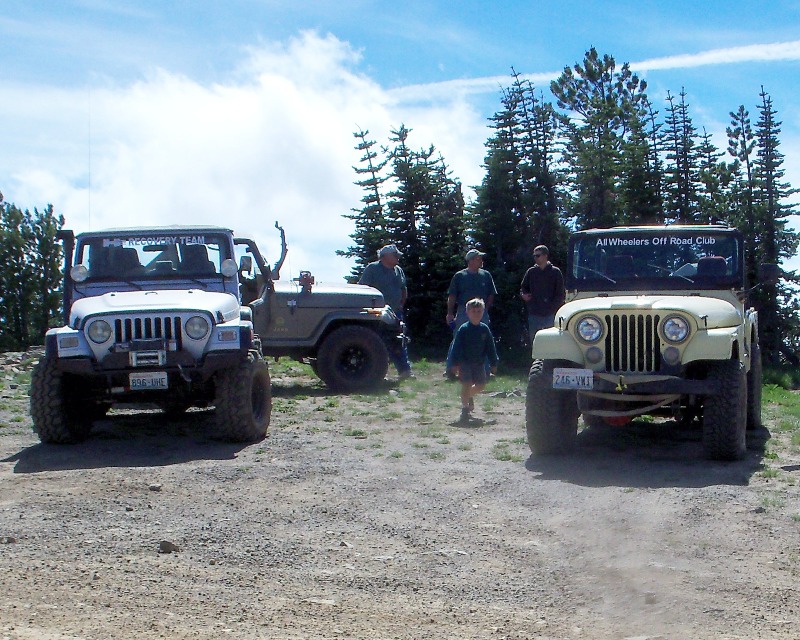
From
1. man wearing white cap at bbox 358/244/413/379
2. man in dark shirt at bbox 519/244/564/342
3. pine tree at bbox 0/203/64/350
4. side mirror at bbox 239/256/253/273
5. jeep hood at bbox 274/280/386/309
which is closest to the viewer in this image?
side mirror at bbox 239/256/253/273

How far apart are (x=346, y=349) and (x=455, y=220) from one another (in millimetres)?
10129

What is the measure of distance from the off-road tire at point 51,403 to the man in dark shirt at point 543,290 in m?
5.92

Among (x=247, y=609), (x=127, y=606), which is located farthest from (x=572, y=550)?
(x=127, y=606)

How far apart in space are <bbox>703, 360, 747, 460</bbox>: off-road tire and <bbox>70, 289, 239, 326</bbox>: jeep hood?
4.03m

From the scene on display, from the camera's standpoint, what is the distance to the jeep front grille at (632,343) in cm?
786

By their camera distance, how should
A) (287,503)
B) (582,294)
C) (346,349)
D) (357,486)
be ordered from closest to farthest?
(287,503)
(357,486)
(582,294)
(346,349)

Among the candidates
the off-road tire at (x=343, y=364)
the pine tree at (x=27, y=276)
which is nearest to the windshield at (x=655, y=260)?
the off-road tire at (x=343, y=364)

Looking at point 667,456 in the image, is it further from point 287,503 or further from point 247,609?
point 247,609

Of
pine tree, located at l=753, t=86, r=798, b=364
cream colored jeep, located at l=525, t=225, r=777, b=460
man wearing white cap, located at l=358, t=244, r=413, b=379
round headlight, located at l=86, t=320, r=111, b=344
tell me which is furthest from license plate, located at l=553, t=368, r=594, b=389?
pine tree, located at l=753, t=86, r=798, b=364

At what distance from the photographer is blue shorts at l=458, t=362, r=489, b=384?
33.9 ft

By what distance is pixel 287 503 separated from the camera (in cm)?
652

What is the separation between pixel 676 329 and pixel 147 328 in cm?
424

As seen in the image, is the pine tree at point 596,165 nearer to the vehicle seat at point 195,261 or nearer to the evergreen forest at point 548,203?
the evergreen forest at point 548,203

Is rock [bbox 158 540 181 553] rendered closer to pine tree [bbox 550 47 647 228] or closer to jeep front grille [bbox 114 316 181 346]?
jeep front grille [bbox 114 316 181 346]
